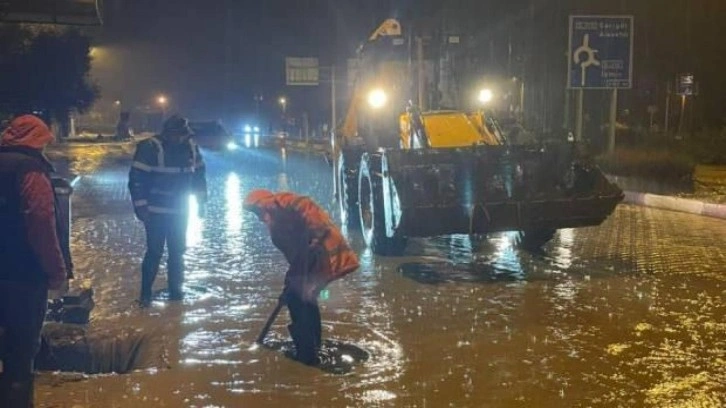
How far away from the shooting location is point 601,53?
19.8 metres

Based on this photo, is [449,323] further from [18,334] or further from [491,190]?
[18,334]

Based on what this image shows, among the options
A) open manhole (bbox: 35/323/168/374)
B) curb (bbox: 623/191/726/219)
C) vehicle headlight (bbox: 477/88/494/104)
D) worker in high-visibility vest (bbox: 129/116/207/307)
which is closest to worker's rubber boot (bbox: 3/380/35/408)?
open manhole (bbox: 35/323/168/374)

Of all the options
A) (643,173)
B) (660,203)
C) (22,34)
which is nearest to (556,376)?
(660,203)

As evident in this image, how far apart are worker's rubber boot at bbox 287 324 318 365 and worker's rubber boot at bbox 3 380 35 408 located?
88.8 inches

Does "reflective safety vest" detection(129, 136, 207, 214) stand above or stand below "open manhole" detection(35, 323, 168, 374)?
above

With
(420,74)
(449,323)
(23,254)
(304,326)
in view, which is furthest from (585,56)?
(23,254)

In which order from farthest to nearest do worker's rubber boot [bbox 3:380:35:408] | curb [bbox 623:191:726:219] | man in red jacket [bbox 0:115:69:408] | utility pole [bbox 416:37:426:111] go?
curb [bbox 623:191:726:219] → utility pole [bbox 416:37:426:111] → worker's rubber boot [bbox 3:380:35:408] → man in red jacket [bbox 0:115:69:408]

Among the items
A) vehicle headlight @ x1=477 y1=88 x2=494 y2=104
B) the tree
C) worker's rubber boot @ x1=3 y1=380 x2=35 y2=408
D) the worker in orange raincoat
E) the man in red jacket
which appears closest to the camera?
the man in red jacket

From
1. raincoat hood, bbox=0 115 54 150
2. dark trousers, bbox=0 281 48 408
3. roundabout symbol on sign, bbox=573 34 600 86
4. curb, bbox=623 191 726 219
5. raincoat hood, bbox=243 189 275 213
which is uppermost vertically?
roundabout symbol on sign, bbox=573 34 600 86

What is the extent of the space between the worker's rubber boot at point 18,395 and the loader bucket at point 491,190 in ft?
20.2

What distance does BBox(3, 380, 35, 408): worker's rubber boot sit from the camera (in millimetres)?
4562

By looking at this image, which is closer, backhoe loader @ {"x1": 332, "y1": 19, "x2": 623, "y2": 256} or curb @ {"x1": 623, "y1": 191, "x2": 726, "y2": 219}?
backhoe loader @ {"x1": 332, "y1": 19, "x2": 623, "y2": 256}

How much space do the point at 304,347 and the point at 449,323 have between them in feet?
5.49

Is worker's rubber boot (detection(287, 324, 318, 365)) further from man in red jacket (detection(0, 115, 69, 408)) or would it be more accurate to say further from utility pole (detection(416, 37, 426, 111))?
utility pole (detection(416, 37, 426, 111))
